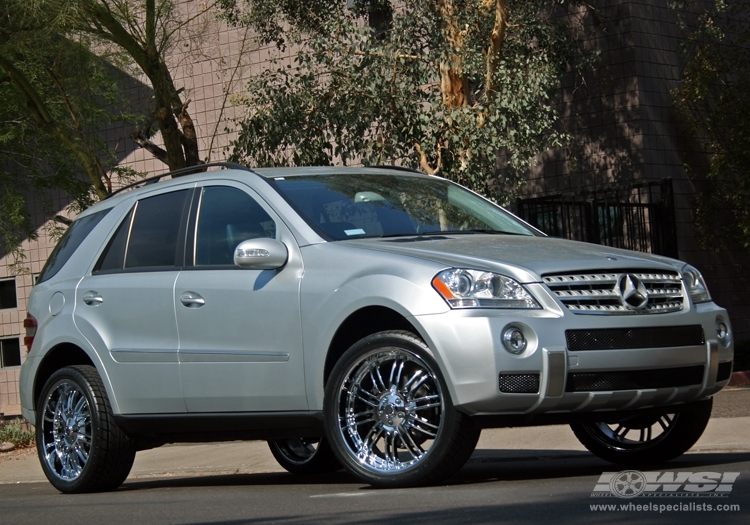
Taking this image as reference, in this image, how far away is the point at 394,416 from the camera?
6352 millimetres

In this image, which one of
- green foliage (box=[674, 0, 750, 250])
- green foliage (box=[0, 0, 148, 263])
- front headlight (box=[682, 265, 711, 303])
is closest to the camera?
front headlight (box=[682, 265, 711, 303])

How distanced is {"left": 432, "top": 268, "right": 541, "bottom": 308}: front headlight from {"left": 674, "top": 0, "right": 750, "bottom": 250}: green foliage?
11801mm

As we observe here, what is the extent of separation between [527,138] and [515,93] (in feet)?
1.76

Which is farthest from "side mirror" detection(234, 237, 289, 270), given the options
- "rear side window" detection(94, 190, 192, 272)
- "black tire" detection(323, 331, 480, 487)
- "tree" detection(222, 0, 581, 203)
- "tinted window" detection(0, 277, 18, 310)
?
"tinted window" detection(0, 277, 18, 310)

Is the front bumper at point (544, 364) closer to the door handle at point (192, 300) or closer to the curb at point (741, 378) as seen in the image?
the door handle at point (192, 300)

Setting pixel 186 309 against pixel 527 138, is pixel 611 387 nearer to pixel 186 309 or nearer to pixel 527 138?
pixel 186 309

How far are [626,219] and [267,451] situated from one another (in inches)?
304

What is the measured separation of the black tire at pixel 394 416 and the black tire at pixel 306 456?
212cm

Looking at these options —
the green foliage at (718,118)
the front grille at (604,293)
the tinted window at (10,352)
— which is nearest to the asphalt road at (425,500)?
the front grille at (604,293)

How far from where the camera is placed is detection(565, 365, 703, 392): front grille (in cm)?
605

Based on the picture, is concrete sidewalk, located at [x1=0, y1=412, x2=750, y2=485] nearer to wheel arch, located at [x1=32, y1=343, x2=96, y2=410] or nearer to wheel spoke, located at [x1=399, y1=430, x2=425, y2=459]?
wheel arch, located at [x1=32, y1=343, x2=96, y2=410]

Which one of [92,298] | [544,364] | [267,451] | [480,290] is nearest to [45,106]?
→ [267,451]

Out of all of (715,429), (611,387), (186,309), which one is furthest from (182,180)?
(715,429)

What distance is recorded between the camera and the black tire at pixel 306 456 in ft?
28.7
